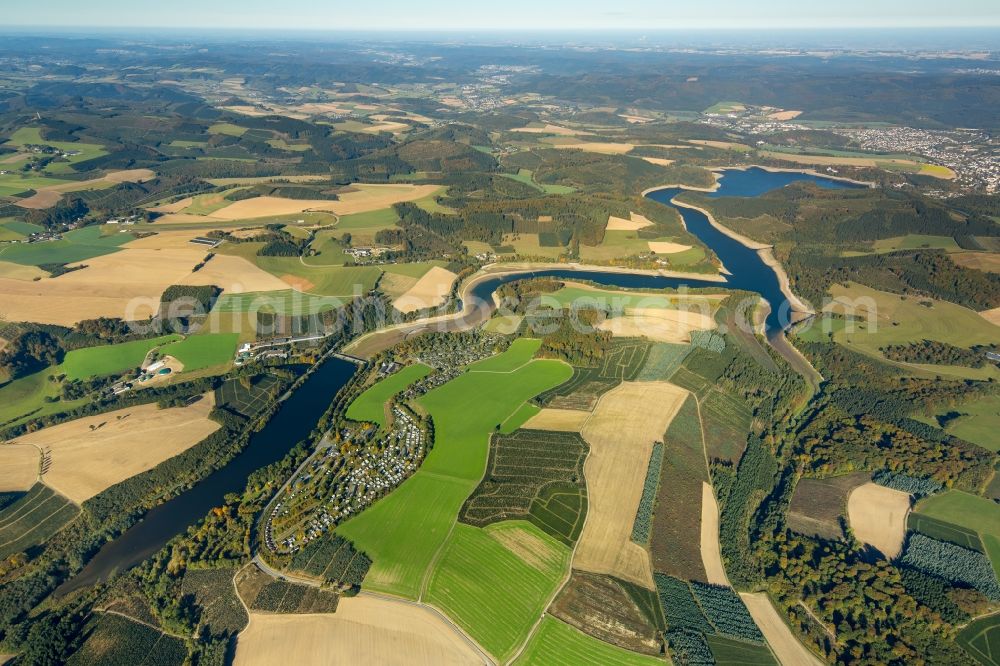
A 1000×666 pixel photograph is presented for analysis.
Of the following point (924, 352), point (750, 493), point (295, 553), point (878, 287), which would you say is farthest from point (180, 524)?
point (878, 287)

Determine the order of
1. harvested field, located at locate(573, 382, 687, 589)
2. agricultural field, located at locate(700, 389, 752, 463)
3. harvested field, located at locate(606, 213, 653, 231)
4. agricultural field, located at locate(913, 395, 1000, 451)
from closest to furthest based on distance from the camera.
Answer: harvested field, located at locate(573, 382, 687, 589) → agricultural field, located at locate(700, 389, 752, 463) → agricultural field, located at locate(913, 395, 1000, 451) → harvested field, located at locate(606, 213, 653, 231)

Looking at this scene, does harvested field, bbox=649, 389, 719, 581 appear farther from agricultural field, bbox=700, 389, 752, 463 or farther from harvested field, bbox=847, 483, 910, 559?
harvested field, bbox=847, 483, 910, 559

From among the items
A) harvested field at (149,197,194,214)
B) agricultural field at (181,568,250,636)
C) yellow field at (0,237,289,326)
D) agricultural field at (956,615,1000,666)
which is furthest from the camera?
harvested field at (149,197,194,214)

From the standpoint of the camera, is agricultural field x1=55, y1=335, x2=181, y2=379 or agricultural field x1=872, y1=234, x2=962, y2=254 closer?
agricultural field x1=55, y1=335, x2=181, y2=379

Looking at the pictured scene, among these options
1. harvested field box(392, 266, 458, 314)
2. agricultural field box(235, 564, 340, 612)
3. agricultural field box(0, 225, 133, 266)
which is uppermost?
agricultural field box(0, 225, 133, 266)

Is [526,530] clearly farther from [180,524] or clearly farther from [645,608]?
[180,524]

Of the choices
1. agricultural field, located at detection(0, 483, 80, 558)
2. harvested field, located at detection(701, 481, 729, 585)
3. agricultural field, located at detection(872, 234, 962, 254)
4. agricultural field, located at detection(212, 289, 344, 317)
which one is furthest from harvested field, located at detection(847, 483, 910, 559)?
agricultural field, located at detection(872, 234, 962, 254)

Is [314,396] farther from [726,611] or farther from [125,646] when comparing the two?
[726,611]

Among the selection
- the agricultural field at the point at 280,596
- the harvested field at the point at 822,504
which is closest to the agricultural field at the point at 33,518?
the agricultural field at the point at 280,596
